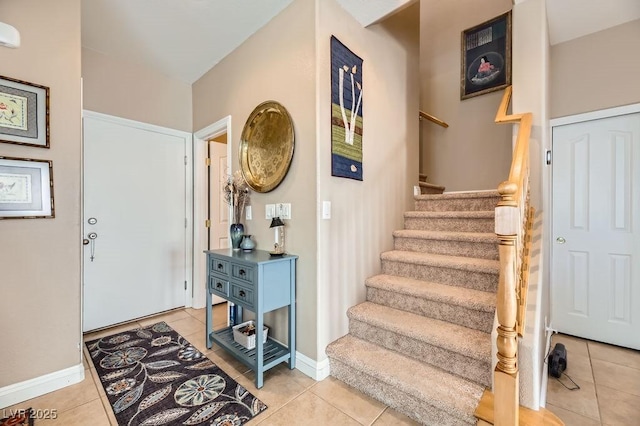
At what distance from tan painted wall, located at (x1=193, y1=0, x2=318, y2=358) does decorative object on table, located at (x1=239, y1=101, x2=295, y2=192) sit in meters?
0.06

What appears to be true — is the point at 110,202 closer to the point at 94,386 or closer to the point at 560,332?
the point at 94,386

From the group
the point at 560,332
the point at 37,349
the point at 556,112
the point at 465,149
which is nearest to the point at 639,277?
the point at 560,332

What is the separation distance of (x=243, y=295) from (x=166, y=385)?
0.76m

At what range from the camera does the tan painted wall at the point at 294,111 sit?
1.95 m

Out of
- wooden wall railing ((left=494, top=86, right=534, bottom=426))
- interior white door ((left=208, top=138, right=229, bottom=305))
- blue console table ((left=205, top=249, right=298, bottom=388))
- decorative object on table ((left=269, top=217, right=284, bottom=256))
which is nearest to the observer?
wooden wall railing ((left=494, top=86, right=534, bottom=426))

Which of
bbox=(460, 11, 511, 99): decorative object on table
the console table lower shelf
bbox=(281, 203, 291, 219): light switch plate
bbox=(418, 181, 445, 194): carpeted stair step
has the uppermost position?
bbox=(460, 11, 511, 99): decorative object on table

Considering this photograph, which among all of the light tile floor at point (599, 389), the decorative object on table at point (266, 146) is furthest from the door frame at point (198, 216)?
the light tile floor at point (599, 389)

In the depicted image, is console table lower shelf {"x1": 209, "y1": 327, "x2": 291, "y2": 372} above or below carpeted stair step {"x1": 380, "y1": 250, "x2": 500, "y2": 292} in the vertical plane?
below

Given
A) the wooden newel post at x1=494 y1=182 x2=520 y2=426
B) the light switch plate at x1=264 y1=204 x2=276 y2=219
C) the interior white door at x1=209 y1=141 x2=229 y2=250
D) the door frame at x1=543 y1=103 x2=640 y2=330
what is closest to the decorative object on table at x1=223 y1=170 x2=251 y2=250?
the light switch plate at x1=264 y1=204 x2=276 y2=219

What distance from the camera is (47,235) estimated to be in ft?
5.90

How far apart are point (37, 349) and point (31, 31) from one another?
6.70ft

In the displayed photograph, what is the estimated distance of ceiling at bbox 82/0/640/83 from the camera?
213 centimetres

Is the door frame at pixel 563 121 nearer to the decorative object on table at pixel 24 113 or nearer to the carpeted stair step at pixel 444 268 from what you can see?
the carpeted stair step at pixel 444 268

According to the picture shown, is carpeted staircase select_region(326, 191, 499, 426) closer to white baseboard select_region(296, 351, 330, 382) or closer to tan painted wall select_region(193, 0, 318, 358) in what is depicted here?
white baseboard select_region(296, 351, 330, 382)
